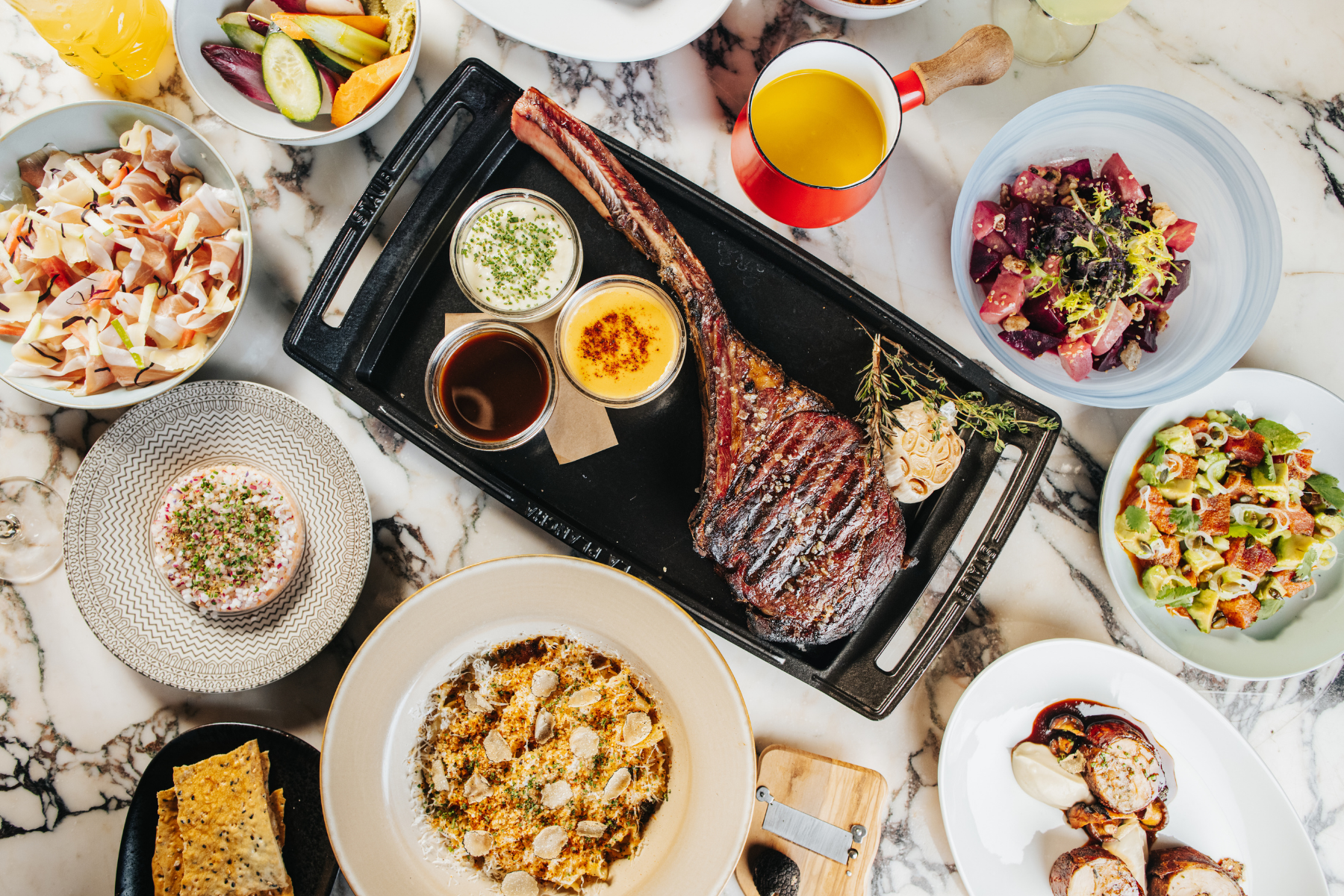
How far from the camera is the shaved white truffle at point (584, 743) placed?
2191 millimetres

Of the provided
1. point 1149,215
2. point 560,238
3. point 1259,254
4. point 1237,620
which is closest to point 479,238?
point 560,238

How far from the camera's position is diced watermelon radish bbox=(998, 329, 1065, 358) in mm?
2152

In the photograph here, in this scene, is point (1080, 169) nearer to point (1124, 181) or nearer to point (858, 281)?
point (1124, 181)

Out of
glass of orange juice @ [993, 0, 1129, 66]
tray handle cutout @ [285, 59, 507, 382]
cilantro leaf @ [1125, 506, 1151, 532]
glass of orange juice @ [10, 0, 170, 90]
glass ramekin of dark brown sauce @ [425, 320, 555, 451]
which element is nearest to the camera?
glass of orange juice @ [10, 0, 170, 90]

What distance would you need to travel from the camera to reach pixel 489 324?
2.15m

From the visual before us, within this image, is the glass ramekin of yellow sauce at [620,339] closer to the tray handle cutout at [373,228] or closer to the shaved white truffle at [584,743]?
the tray handle cutout at [373,228]

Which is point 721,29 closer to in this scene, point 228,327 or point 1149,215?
point 1149,215

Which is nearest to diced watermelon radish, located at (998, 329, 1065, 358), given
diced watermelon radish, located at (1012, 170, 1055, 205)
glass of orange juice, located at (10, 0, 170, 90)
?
diced watermelon radish, located at (1012, 170, 1055, 205)

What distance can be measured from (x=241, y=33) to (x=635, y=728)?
2376 millimetres

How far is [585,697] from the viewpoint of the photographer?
2168 millimetres

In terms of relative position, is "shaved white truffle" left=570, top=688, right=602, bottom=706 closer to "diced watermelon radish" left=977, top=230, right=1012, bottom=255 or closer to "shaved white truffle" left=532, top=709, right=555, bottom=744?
"shaved white truffle" left=532, top=709, right=555, bottom=744

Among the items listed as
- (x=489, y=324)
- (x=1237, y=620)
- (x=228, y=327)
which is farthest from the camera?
(x=1237, y=620)

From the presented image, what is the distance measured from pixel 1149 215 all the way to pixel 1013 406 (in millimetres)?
731

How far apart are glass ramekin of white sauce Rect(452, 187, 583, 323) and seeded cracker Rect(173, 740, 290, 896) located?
5.02 ft
